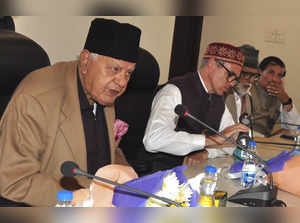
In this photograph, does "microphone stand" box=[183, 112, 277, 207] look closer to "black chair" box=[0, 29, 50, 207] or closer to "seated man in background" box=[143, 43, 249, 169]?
"seated man in background" box=[143, 43, 249, 169]

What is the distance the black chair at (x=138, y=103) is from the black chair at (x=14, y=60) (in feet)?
2.58

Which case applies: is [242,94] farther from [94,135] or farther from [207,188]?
[207,188]

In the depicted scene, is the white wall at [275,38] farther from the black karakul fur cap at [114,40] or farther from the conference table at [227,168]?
the black karakul fur cap at [114,40]

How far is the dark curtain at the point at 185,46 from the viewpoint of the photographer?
346 centimetres

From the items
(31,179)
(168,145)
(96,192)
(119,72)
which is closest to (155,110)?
(168,145)

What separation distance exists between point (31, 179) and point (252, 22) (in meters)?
2.82

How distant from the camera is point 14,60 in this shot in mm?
1364

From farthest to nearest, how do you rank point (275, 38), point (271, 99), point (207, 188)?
point (275, 38) < point (271, 99) < point (207, 188)

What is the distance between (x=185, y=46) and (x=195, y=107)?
151cm

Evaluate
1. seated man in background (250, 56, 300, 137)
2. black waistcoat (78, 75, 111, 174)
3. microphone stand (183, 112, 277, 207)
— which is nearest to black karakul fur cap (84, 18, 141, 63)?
black waistcoat (78, 75, 111, 174)

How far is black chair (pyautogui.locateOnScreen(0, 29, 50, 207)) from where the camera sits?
1.34 metres

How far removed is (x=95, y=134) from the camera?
1.44 meters

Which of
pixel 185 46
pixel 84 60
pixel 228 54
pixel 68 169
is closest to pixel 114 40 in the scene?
pixel 84 60

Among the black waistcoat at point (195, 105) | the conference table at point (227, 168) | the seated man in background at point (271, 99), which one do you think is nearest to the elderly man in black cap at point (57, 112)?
the conference table at point (227, 168)
